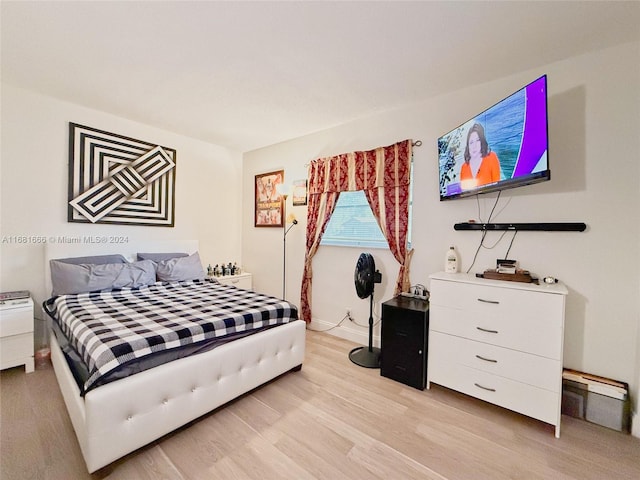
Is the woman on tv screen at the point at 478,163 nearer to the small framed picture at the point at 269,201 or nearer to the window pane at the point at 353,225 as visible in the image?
the window pane at the point at 353,225

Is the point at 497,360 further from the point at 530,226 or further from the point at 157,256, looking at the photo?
the point at 157,256

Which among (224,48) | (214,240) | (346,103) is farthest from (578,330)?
(214,240)

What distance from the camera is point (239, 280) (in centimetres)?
402

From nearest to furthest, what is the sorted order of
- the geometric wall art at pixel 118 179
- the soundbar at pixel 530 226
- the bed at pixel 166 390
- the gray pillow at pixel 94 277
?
the bed at pixel 166 390 < the soundbar at pixel 530 226 < the gray pillow at pixel 94 277 < the geometric wall art at pixel 118 179

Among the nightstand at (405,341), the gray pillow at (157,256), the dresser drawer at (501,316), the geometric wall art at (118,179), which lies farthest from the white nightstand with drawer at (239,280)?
the dresser drawer at (501,316)

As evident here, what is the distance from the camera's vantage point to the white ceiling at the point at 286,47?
63.9 inches

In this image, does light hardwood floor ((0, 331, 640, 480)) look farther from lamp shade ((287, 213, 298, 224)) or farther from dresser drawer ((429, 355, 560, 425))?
lamp shade ((287, 213, 298, 224))

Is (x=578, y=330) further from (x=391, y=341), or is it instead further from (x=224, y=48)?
(x=224, y=48)

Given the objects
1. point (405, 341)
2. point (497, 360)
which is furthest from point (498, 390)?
point (405, 341)

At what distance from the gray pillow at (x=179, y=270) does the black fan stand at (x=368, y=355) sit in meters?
2.02

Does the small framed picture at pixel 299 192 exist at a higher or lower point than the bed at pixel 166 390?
higher

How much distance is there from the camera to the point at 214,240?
421 centimetres

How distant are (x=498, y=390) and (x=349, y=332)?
159 centimetres

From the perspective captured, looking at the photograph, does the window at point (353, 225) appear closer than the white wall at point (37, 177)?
No
